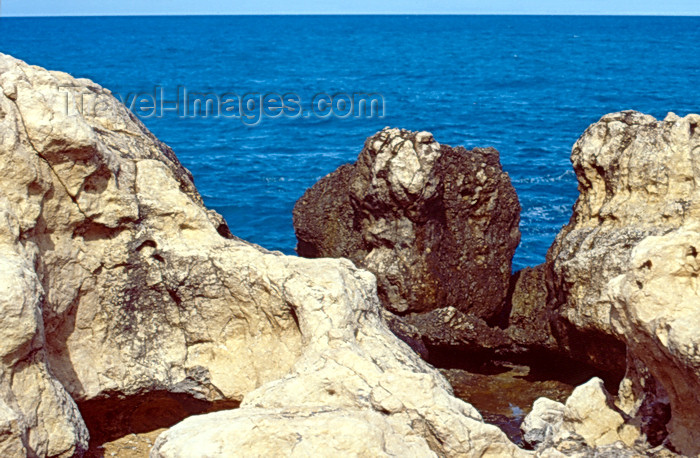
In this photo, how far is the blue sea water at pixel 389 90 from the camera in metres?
28.9

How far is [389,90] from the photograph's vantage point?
190 feet

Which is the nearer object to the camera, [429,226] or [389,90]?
[429,226]

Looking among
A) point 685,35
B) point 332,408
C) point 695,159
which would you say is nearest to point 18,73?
point 332,408

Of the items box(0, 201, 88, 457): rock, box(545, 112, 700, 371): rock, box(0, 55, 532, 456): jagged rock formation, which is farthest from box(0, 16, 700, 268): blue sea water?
box(0, 201, 88, 457): rock

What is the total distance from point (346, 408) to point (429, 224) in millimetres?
6869

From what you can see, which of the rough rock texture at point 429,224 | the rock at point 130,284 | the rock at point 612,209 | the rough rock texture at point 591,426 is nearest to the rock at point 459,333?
the rough rock texture at point 429,224

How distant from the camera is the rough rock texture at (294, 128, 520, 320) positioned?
1259 cm

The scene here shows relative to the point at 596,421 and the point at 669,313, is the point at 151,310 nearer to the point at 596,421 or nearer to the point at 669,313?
the point at 596,421

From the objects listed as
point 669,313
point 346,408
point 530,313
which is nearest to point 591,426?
point 669,313

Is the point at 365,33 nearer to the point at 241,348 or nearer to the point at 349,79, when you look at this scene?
the point at 349,79

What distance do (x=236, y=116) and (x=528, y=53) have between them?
50098mm

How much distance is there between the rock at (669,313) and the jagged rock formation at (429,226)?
5.64m

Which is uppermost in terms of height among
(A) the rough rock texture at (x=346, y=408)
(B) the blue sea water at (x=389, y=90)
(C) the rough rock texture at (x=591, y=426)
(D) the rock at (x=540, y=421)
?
(A) the rough rock texture at (x=346, y=408)

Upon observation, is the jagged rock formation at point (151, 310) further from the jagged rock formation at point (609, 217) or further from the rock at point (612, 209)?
the rock at point (612, 209)
